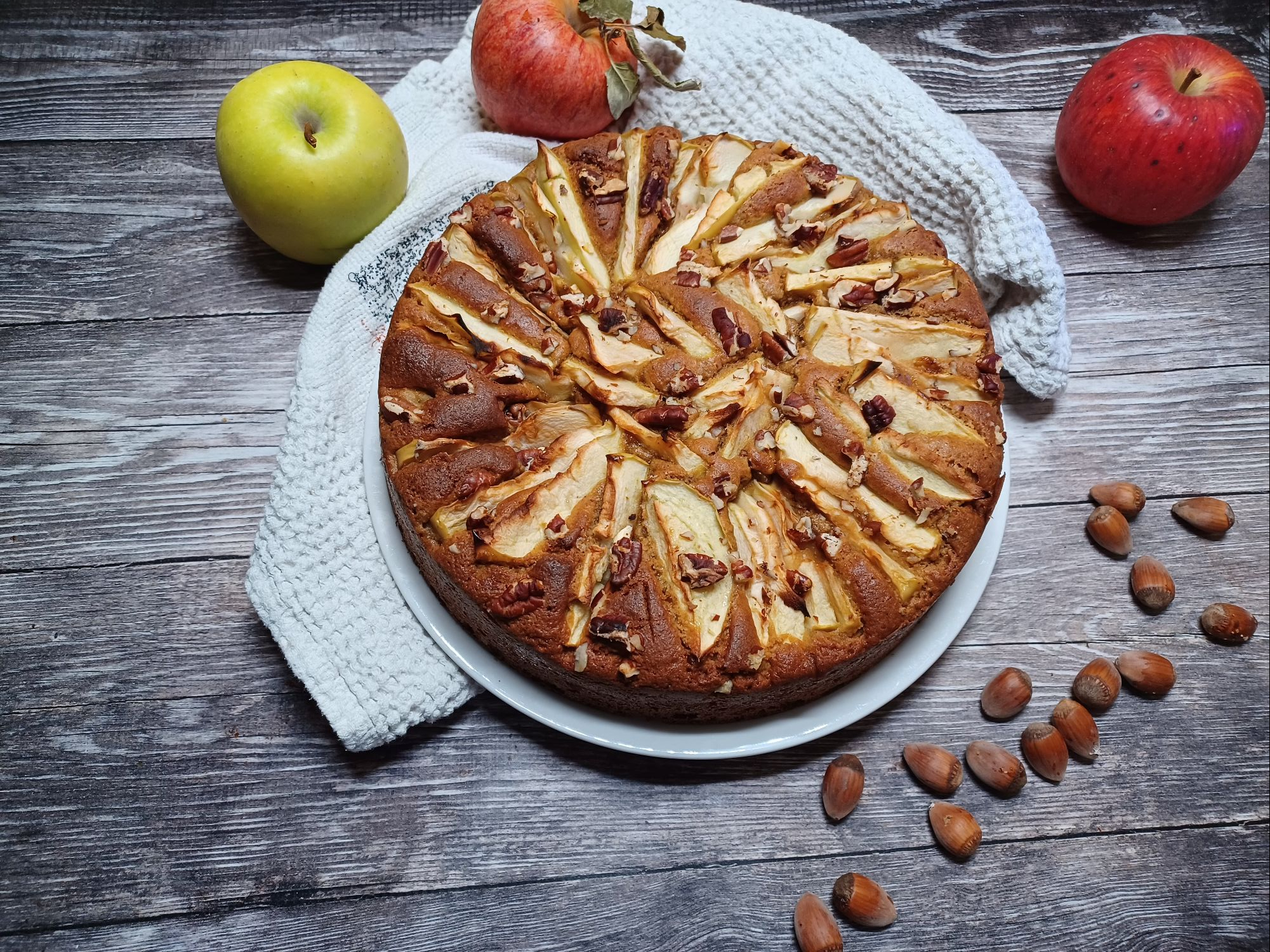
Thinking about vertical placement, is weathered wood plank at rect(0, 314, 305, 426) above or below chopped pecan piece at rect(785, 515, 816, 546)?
below

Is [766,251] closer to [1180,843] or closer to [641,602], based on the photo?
[641,602]

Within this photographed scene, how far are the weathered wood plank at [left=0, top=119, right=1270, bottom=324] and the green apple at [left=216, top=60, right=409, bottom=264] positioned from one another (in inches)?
9.6

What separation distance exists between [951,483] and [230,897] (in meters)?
1.76

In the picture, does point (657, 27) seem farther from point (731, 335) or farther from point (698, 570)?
point (698, 570)

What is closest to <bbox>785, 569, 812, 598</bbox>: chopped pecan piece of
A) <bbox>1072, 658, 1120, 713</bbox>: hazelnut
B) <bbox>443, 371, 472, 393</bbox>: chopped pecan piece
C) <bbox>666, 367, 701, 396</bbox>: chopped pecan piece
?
<bbox>666, 367, 701, 396</bbox>: chopped pecan piece

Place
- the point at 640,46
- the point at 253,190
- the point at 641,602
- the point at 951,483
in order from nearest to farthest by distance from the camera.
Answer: the point at 641,602 < the point at 951,483 < the point at 253,190 < the point at 640,46

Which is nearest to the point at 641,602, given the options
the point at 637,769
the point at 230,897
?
the point at 637,769

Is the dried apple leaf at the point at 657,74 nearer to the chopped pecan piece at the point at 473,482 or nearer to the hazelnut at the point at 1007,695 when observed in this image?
the chopped pecan piece at the point at 473,482

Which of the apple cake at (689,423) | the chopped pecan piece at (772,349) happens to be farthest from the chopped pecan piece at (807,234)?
the chopped pecan piece at (772,349)

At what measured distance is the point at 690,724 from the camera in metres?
2.05

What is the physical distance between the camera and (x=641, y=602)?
1.87 meters

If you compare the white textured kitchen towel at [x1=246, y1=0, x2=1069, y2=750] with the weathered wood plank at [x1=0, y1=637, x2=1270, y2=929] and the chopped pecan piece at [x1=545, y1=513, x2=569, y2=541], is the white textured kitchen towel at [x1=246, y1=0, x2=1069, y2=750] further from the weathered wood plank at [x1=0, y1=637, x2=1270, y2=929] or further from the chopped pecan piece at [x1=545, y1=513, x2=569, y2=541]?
the chopped pecan piece at [x1=545, y1=513, x2=569, y2=541]

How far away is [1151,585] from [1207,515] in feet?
0.87

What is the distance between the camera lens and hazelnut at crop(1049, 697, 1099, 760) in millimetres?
2258
